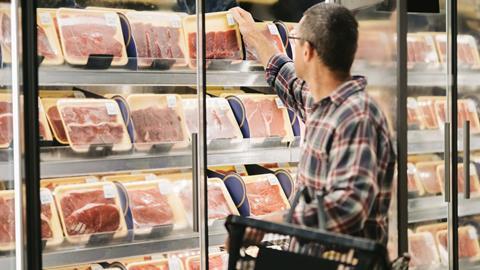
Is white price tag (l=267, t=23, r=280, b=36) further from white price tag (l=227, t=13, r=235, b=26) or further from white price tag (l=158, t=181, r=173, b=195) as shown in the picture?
white price tag (l=158, t=181, r=173, b=195)

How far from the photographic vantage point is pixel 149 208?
352 cm

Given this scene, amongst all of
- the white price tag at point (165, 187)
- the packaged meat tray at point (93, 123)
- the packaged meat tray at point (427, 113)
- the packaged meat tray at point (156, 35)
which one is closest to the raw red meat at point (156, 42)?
the packaged meat tray at point (156, 35)

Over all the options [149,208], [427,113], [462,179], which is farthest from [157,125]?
[462,179]

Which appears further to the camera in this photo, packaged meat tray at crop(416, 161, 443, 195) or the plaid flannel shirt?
packaged meat tray at crop(416, 161, 443, 195)

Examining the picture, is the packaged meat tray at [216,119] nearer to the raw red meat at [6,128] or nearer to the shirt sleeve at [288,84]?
the shirt sleeve at [288,84]

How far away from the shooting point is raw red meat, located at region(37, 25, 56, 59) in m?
3.21

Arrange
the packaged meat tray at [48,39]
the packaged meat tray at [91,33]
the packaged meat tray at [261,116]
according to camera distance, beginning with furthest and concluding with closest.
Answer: the packaged meat tray at [261,116] → the packaged meat tray at [91,33] → the packaged meat tray at [48,39]

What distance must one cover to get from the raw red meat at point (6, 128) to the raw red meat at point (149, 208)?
0.78 m

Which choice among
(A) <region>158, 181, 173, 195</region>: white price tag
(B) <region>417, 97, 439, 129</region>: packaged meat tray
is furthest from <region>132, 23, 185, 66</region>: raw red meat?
(B) <region>417, 97, 439, 129</region>: packaged meat tray

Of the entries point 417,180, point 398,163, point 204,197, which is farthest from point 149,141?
point 417,180

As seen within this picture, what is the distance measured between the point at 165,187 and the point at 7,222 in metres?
0.93

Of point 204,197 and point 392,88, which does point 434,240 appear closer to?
point 392,88

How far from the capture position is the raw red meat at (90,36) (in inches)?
131

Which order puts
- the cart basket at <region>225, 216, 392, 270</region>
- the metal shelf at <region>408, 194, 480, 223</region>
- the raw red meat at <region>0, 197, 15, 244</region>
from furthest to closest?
1. the metal shelf at <region>408, 194, 480, 223</region>
2. the raw red meat at <region>0, 197, 15, 244</region>
3. the cart basket at <region>225, 216, 392, 270</region>
